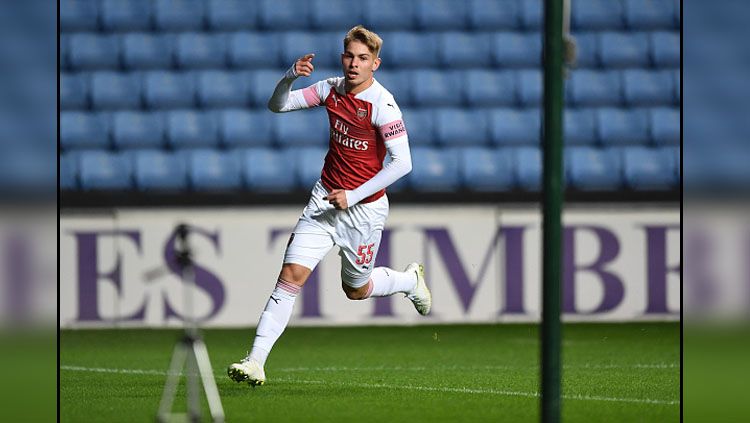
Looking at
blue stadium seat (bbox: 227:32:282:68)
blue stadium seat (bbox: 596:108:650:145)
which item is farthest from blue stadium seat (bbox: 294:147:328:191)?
blue stadium seat (bbox: 596:108:650:145)

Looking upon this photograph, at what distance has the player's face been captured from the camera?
6.02 meters

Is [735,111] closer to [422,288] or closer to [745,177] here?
[745,177]

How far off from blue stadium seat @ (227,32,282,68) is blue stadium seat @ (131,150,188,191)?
1.20 metres

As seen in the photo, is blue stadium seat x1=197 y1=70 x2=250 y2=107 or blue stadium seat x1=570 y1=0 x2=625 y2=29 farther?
blue stadium seat x1=570 y1=0 x2=625 y2=29

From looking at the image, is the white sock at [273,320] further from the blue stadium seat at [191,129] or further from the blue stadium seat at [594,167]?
the blue stadium seat at [594,167]

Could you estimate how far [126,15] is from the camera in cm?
1177

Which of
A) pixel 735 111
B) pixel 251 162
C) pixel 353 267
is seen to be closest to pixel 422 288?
pixel 353 267

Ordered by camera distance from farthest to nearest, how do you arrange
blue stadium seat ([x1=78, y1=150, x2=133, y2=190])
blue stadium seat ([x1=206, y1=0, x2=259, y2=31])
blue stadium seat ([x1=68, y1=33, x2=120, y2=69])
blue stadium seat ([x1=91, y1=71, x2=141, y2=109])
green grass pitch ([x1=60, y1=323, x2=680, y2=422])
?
blue stadium seat ([x1=206, y1=0, x2=259, y2=31]), blue stadium seat ([x1=68, y1=33, x2=120, y2=69]), blue stadium seat ([x1=91, y1=71, x2=141, y2=109]), blue stadium seat ([x1=78, y1=150, x2=133, y2=190]), green grass pitch ([x1=60, y1=323, x2=680, y2=422])

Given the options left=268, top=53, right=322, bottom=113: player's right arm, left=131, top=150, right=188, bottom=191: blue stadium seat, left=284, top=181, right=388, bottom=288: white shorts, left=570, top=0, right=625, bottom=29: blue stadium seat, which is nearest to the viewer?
left=268, top=53, right=322, bottom=113: player's right arm

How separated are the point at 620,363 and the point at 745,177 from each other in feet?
5.57

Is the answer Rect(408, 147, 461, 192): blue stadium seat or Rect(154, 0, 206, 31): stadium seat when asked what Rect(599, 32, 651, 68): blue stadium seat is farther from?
Rect(154, 0, 206, 31): stadium seat

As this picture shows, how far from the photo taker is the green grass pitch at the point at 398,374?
577cm

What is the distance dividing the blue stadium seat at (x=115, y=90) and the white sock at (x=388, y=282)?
495 cm

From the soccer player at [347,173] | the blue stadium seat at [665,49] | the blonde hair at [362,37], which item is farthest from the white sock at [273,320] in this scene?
the blue stadium seat at [665,49]
